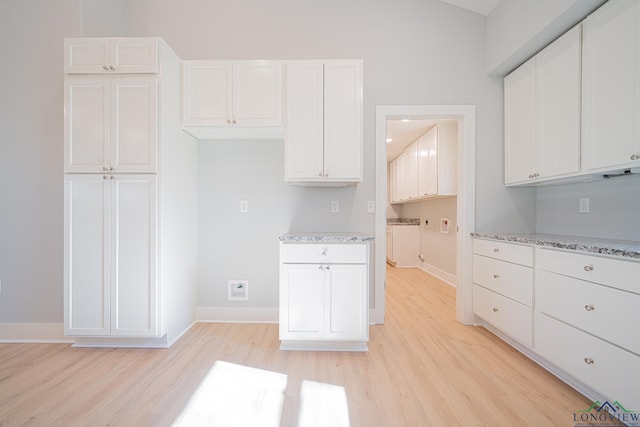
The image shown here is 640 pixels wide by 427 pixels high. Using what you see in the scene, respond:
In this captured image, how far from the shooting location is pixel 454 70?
2.51m

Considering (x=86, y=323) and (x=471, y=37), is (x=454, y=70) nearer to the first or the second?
(x=471, y=37)

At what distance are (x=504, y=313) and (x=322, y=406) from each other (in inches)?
63.4

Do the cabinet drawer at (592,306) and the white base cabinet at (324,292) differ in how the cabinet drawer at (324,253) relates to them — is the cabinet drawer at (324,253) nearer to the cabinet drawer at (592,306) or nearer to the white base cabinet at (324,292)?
the white base cabinet at (324,292)

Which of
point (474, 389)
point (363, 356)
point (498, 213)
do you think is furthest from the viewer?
point (498, 213)

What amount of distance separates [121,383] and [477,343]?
8.51ft

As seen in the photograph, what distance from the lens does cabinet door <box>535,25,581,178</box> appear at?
68.8 inches

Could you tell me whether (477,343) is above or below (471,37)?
below

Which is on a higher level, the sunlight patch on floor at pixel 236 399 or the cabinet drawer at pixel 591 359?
the cabinet drawer at pixel 591 359

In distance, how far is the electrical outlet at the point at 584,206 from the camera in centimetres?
197

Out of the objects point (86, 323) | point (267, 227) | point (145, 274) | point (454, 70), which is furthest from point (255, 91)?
point (86, 323)

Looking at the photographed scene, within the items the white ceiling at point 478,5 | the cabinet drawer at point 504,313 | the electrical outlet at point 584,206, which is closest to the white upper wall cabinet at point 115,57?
the white ceiling at point 478,5

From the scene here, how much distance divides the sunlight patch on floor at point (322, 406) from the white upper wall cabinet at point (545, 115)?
2.15m

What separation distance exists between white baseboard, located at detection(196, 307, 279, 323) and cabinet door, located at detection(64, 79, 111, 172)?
153 centimetres

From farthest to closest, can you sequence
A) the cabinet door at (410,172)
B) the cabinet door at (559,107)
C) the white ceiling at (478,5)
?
the cabinet door at (410,172)
the white ceiling at (478,5)
the cabinet door at (559,107)
